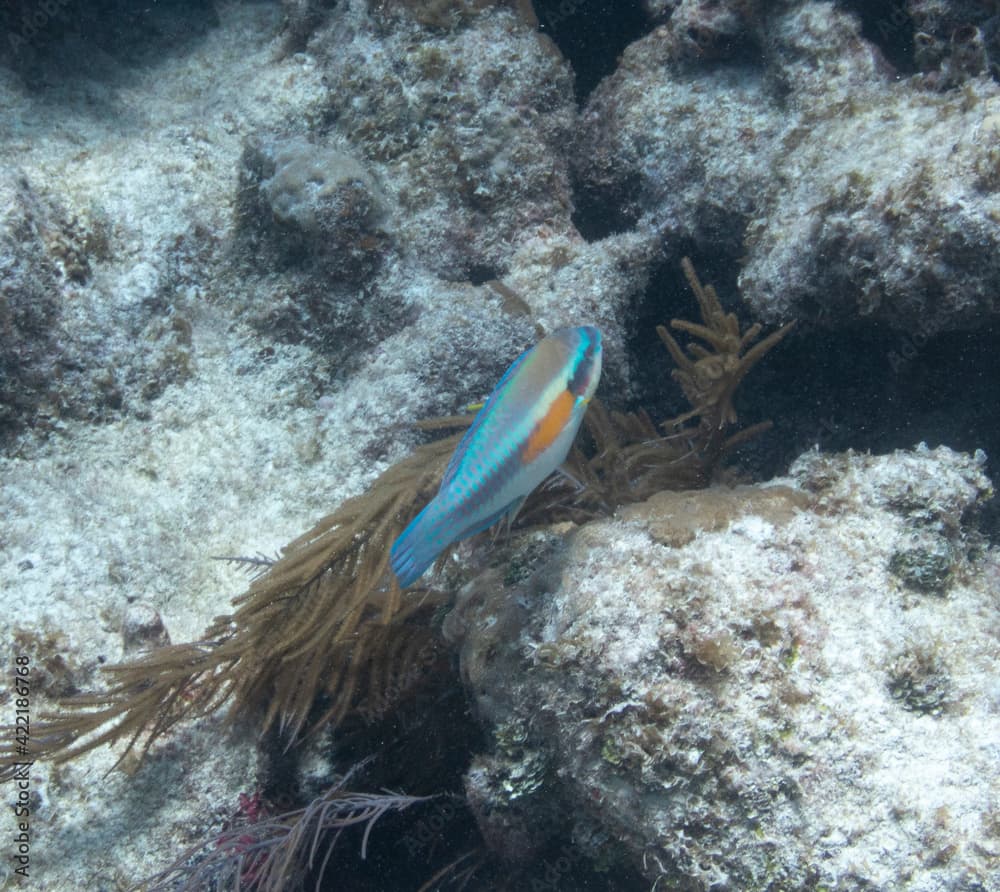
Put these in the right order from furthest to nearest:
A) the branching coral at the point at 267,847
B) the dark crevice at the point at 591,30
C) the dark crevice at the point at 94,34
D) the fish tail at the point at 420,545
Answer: the dark crevice at the point at 591,30 < the dark crevice at the point at 94,34 < the branching coral at the point at 267,847 < the fish tail at the point at 420,545

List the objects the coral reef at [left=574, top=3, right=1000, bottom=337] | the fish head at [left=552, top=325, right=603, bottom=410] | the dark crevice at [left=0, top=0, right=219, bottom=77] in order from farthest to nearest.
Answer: the dark crevice at [left=0, top=0, right=219, bottom=77] → the coral reef at [left=574, top=3, right=1000, bottom=337] → the fish head at [left=552, top=325, right=603, bottom=410]

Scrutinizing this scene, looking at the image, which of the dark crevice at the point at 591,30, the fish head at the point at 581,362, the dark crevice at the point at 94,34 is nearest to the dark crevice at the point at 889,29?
the dark crevice at the point at 591,30

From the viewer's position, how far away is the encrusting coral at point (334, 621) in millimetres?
2746

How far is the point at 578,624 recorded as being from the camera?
7.21 ft

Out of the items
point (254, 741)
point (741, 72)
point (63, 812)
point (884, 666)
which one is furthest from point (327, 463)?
point (741, 72)

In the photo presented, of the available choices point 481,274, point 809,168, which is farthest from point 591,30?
point 809,168

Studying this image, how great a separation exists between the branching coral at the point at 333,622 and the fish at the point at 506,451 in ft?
3.01

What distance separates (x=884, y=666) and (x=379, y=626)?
2.01 metres

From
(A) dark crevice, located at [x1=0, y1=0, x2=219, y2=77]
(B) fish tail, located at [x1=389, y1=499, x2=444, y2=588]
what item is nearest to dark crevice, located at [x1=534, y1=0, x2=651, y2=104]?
(A) dark crevice, located at [x1=0, y1=0, x2=219, y2=77]

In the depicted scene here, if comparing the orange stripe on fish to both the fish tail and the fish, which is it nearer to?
the fish

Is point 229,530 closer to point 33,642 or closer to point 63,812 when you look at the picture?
point 33,642

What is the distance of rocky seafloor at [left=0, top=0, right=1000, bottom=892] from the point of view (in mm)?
2029

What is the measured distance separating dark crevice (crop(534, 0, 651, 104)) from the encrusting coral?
11.8ft

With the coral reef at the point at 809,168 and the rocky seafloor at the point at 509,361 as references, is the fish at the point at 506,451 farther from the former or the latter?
the coral reef at the point at 809,168
